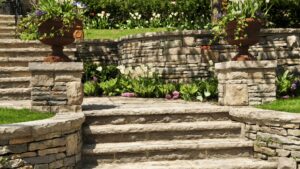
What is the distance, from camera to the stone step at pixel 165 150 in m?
5.98

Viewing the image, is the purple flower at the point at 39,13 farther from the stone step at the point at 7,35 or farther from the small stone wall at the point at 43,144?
the stone step at the point at 7,35

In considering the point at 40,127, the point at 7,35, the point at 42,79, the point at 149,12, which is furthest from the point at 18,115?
the point at 149,12

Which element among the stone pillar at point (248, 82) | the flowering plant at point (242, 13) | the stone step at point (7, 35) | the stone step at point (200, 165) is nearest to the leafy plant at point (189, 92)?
the stone pillar at point (248, 82)

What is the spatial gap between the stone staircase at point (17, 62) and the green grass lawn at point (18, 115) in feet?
7.98

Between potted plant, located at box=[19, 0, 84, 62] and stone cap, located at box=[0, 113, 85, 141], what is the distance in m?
1.30

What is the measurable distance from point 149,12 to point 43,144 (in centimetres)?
1136

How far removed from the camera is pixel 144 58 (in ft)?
36.4

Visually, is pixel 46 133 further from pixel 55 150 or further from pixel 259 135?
pixel 259 135

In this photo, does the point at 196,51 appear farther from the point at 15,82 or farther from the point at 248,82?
the point at 15,82

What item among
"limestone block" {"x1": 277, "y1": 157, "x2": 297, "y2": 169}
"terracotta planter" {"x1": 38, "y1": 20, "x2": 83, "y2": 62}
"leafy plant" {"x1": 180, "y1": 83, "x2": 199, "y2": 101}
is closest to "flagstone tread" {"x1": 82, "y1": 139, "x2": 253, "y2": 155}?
"limestone block" {"x1": 277, "y1": 157, "x2": 297, "y2": 169}

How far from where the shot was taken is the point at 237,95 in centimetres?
713

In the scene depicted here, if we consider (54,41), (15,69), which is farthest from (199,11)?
(54,41)

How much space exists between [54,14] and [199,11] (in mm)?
9513

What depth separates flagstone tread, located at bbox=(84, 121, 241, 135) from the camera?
20.5 feet
